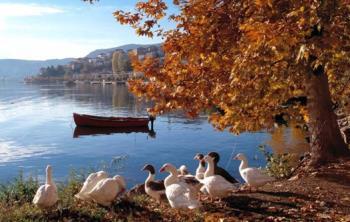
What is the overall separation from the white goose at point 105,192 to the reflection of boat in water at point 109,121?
52.6 m

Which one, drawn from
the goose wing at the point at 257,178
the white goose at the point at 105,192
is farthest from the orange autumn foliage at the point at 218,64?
the white goose at the point at 105,192

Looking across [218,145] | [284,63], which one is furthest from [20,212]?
[218,145]

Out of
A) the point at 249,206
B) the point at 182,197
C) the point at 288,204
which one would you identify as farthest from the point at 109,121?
the point at 288,204

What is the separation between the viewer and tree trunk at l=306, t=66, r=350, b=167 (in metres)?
14.8

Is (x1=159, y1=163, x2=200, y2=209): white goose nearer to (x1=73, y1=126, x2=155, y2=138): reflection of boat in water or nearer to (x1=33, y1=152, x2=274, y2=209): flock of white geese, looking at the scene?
(x1=33, y1=152, x2=274, y2=209): flock of white geese

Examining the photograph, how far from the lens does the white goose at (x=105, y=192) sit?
1222 cm

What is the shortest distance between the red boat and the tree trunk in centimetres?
5139

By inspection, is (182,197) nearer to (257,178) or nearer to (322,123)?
(257,178)

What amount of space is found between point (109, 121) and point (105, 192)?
53477 millimetres

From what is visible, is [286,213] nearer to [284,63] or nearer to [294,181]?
[294,181]

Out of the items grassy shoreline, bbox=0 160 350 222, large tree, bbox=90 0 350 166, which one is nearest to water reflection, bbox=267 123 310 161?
large tree, bbox=90 0 350 166

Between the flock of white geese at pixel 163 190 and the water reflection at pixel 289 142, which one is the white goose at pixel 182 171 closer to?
the flock of white geese at pixel 163 190

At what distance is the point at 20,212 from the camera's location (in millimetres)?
11195

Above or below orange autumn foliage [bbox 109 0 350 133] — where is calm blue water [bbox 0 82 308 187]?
below
